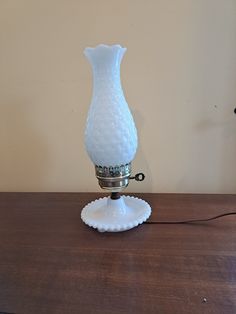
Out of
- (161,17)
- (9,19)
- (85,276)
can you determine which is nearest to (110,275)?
(85,276)

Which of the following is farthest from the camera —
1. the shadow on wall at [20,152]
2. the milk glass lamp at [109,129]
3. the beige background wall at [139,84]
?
the shadow on wall at [20,152]

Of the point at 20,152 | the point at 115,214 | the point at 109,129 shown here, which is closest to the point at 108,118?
the point at 109,129

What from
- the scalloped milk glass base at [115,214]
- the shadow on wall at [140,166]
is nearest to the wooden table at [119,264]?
the scalloped milk glass base at [115,214]

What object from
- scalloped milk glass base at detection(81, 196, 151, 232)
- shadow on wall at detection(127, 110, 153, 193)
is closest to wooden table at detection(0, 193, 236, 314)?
scalloped milk glass base at detection(81, 196, 151, 232)

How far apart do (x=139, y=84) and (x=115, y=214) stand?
0.40 metres

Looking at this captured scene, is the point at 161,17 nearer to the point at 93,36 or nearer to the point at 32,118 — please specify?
the point at 93,36

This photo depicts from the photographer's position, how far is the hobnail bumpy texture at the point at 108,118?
58 cm

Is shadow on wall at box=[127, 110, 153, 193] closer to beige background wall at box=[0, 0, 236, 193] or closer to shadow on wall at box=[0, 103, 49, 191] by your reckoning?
beige background wall at box=[0, 0, 236, 193]

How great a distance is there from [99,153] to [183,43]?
421 millimetres

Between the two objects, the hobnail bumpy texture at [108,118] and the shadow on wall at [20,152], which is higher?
the hobnail bumpy texture at [108,118]

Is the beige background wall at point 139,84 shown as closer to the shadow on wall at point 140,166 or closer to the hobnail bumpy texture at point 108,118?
the shadow on wall at point 140,166

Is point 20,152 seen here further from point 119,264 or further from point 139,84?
point 119,264

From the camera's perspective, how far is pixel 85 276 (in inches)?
19.5

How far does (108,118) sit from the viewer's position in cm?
58
